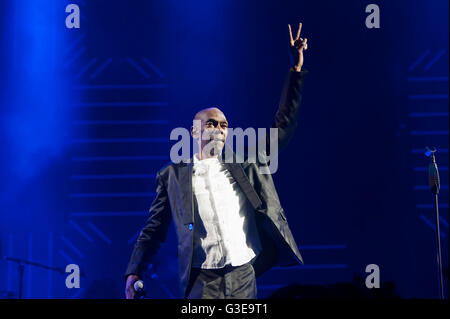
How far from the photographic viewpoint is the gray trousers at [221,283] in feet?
8.56

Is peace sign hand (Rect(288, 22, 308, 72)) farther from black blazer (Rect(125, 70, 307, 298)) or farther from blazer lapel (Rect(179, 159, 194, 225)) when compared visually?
blazer lapel (Rect(179, 159, 194, 225))

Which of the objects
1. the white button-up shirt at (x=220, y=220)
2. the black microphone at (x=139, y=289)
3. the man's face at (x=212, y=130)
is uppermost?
the man's face at (x=212, y=130)

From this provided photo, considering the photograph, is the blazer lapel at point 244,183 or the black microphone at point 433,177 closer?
the blazer lapel at point 244,183

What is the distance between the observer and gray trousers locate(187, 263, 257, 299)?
2.61 meters

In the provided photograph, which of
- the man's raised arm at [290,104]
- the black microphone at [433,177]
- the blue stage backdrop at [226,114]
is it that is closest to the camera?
the man's raised arm at [290,104]

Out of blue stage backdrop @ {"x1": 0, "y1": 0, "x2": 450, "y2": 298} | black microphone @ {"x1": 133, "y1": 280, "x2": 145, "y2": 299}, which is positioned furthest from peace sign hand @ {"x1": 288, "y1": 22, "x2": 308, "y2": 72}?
blue stage backdrop @ {"x1": 0, "y1": 0, "x2": 450, "y2": 298}

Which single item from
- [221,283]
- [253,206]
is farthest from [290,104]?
[221,283]

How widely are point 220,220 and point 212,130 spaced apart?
1.79 ft

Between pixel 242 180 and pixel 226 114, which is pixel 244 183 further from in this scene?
pixel 226 114

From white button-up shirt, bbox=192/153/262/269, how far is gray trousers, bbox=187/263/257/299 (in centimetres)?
4

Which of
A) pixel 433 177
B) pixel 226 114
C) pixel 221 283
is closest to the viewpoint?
pixel 221 283

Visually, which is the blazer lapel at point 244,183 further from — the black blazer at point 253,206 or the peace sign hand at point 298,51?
the peace sign hand at point 298,51

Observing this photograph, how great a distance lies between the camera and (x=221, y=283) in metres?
2.63

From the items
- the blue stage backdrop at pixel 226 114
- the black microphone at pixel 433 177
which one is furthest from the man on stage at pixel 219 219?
the blue stage backdrop at pixel 226 114
